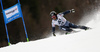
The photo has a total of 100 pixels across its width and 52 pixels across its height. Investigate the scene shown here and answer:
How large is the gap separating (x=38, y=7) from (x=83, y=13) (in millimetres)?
4508

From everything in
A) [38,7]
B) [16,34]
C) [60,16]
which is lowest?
[16,34]

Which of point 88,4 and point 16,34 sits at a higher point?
point 88,4

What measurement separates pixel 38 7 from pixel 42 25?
5.34 ft

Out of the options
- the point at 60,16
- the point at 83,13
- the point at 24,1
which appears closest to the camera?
the point at 60,16

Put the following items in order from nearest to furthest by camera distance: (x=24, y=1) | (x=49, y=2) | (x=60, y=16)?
(x=60, y=16) < (x=24, y=1) < (x=49, y=2)

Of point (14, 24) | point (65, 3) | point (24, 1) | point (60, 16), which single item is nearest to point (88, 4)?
point (65, 3)

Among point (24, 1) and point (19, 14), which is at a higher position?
point (24, 1)

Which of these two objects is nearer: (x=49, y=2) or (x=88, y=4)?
(x=49, y=2)

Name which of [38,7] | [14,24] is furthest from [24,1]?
[14,24]

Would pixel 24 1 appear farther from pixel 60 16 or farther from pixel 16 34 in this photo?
pixel 60 16

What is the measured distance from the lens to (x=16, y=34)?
14.3 meters

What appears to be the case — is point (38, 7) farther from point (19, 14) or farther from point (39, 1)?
point (19, 14)

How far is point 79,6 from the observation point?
15.4m

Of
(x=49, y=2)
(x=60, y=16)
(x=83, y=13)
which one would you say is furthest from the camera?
(x=83, y=13)
